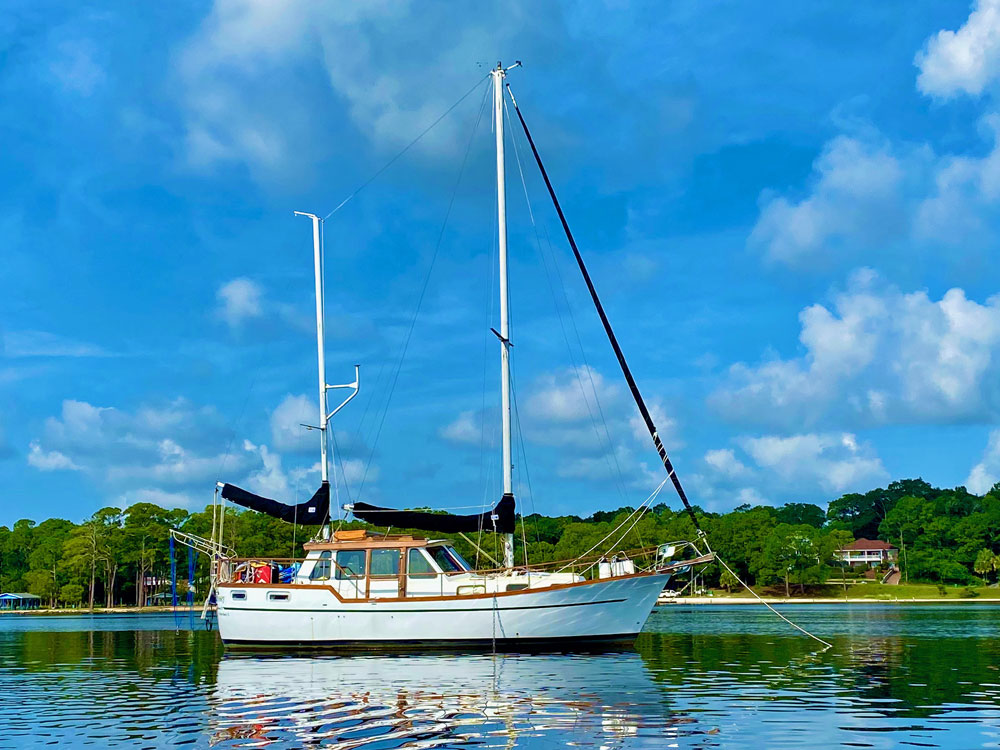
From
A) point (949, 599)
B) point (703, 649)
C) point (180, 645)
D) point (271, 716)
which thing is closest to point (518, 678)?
point (271, 716)

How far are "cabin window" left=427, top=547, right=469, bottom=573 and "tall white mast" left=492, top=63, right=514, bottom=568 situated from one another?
4.84ft

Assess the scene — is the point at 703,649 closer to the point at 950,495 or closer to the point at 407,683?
the point at 407,683

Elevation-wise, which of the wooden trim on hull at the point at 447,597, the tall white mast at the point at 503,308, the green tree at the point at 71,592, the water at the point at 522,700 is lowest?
the water at the point at 522,700

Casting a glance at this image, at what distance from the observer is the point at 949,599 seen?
106250 mm

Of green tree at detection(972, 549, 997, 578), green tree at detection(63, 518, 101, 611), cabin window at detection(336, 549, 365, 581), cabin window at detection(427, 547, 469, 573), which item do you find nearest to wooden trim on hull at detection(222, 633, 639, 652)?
cabin window at detection(336, 549, 365, 581)

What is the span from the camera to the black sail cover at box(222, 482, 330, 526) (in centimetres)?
3478

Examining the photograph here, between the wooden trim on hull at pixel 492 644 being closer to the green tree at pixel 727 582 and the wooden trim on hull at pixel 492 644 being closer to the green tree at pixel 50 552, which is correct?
the green tree at pixel 727 582

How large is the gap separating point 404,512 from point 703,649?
10.5 metres

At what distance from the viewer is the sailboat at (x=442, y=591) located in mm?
28984

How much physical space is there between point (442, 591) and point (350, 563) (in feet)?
10.3

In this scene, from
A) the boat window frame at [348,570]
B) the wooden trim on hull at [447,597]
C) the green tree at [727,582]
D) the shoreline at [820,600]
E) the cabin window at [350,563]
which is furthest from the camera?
the green tree at [727,582]

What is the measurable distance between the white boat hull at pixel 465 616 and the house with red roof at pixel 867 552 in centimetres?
12636

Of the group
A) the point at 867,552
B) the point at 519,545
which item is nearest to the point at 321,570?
the point at 519,545

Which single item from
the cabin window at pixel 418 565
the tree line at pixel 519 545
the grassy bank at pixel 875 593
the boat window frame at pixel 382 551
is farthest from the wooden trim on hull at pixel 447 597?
the grassy bank at pixel 875 593
